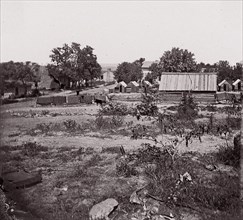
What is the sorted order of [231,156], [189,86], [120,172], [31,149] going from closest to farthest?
[120,172] → [231,156] → [31,149] → [189,86]

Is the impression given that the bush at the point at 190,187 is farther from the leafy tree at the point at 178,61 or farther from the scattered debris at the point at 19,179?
the leafy tree at the point at 178,61

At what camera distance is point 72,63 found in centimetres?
5219

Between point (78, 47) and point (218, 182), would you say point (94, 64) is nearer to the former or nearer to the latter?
point (78, 47)

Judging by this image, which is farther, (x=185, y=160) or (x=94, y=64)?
(x=94, y=64)

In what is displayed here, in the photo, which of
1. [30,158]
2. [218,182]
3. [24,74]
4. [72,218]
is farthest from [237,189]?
[24,74]

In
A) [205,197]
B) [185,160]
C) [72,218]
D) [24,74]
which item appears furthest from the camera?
[24,74]

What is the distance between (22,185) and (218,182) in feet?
19.2

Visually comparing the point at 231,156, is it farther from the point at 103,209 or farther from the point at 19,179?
the point at 19,179

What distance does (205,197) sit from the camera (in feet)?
24.6

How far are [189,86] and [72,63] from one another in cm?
2546

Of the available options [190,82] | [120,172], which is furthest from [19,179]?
[190,82]

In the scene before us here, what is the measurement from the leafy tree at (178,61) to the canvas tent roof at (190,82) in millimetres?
Answer: 20684

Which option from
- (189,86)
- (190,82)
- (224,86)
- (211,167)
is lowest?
(211,167)

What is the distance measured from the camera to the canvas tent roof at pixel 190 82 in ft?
111
